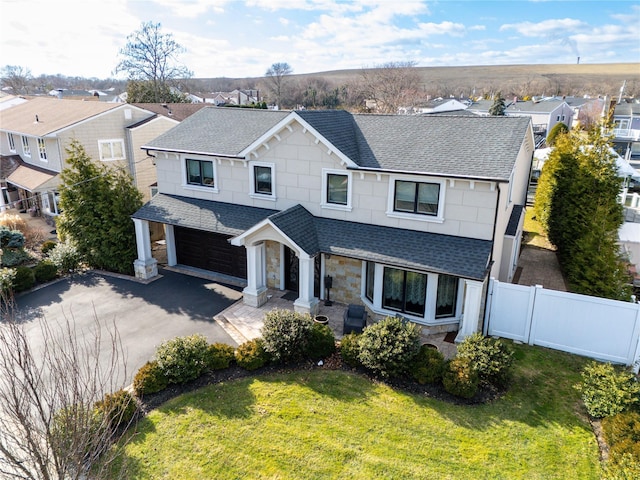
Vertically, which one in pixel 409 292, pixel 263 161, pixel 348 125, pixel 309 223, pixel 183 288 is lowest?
pixel 183 288

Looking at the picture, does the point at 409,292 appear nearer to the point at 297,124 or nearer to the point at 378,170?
the point at 378,170

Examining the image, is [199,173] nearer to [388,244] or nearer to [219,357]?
[388,244]

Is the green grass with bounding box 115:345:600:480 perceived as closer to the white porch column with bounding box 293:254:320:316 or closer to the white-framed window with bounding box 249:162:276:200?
the white porch column with bounding box 293:254:320:316

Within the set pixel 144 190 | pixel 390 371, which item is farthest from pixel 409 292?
pixel 144 190

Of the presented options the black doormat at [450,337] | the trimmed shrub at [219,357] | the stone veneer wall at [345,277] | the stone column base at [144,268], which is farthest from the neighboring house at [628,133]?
the trimmed shrub at [219,357]

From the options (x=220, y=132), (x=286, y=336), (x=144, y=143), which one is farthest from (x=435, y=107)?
(x=286, y=336)

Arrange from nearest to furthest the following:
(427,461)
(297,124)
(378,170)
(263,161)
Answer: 1. (427,461)
2. (378,170)
3. (297,124)
4. (263,161)

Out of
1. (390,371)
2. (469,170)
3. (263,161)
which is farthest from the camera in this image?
(263,161)
